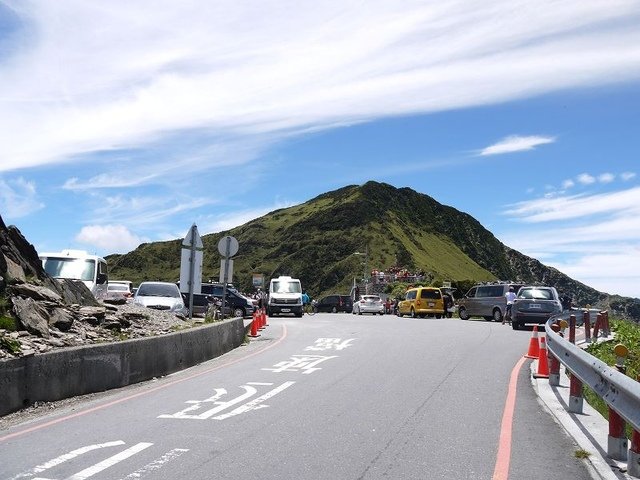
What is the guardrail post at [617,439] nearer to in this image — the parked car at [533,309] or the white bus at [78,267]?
the white bus at [78,267]

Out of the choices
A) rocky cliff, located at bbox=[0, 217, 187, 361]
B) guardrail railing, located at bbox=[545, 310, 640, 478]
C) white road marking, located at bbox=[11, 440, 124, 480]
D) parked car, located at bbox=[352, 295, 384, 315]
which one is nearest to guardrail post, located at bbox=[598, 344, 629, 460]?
guardrail railing, located at bbox=[545, 310, 640, 478]

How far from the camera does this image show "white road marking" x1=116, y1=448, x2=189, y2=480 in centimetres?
573

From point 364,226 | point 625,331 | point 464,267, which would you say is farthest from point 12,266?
point 464,267

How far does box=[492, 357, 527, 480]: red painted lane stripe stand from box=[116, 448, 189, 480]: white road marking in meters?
2.75

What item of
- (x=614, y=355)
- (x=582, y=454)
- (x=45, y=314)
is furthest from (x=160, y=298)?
(x=582, y=454)

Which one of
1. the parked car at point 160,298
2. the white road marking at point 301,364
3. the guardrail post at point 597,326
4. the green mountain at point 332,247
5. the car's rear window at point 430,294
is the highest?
the green mountain at point 332,247

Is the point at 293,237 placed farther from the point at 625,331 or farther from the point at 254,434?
the point at 254,434

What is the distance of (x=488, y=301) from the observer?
3231 centimetres

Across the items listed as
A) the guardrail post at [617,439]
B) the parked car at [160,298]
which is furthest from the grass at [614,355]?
the parked car at [160,298]

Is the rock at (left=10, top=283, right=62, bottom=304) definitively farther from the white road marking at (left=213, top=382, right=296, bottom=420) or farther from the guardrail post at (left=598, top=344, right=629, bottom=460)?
the guardrail post at (left=598, top=344, right=629, bottom=460)

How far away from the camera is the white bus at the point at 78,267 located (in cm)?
1922

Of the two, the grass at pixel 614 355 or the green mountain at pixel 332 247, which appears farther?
the green mountain at pixel 332 247

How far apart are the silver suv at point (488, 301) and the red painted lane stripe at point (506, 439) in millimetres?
20500

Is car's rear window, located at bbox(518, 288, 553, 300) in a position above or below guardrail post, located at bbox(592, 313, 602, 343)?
above
